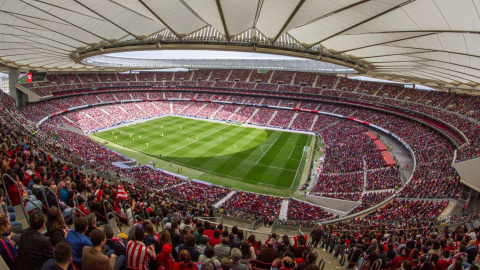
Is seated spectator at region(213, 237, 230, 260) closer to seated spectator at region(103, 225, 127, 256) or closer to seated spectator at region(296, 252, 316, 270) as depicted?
seated spectator at region(296, 252, 316, 270)

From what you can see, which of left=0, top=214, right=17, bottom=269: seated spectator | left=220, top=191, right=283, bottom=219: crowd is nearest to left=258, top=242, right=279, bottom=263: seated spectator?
left=0, top=214, right=17, bottom=269: seated spectator

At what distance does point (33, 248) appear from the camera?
3525 mm

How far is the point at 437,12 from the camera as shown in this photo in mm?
9250

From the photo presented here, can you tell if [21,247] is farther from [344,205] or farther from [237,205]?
[344,205]

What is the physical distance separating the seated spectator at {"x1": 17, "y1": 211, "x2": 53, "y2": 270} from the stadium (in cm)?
2

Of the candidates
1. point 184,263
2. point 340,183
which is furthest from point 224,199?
point 184,263

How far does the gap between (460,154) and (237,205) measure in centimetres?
1913

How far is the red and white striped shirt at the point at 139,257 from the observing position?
15.1 feet

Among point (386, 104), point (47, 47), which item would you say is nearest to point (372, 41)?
point (47, 47)

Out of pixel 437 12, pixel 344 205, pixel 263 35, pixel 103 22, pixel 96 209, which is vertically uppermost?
pixel 103 22

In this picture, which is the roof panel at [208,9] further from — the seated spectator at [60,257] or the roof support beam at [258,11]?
the seated spectator at [60,257]

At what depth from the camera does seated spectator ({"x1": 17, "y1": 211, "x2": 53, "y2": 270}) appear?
3494 millimetres

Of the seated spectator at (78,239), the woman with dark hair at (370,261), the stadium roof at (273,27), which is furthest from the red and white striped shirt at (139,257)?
the stadium roof at (273,27)

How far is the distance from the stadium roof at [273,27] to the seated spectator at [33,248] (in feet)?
33.2
